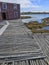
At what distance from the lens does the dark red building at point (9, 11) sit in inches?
1340

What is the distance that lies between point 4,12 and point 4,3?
84.0 inches

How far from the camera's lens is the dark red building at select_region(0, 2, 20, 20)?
3403cm

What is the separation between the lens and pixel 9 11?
36.1 m

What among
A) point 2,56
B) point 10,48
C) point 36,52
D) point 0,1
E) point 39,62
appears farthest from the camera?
point 0,1

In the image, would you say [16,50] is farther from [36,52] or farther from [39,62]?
[39,62]

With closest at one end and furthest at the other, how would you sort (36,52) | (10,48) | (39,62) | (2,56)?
(39,62)
(2,56)
(36,52)
(10,48)

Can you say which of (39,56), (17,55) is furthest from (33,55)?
(17,55)

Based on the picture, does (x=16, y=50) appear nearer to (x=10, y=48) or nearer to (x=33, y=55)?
(x=10, y=48)

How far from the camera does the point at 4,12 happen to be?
115 feet

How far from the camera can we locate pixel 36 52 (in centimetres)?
854

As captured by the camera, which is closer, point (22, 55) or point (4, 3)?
point (22, 55)

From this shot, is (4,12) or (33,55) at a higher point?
(33,55)

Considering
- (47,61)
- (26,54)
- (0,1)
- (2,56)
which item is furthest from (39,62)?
(0,1)

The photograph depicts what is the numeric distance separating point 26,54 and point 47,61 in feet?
4.31
